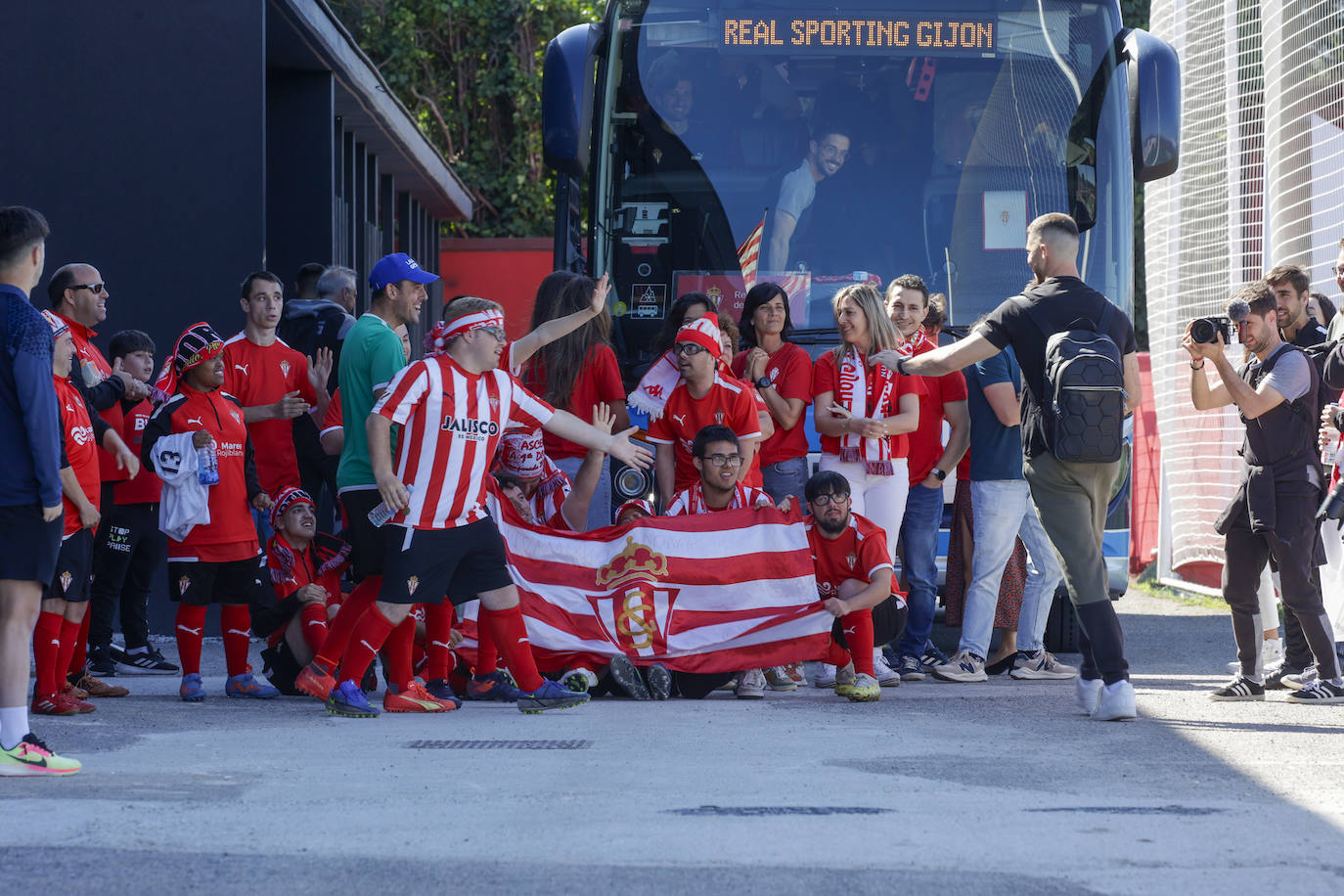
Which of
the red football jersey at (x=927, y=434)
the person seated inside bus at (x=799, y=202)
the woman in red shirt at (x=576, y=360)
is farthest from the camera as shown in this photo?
the person seated inside bus at (x=799, y=202)

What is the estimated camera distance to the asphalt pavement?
12.5 ft

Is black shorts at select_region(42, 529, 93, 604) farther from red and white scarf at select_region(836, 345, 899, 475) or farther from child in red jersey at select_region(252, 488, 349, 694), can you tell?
red and white scarf at select_region(836, 345, 899, 475)

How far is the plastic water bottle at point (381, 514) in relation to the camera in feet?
21.6

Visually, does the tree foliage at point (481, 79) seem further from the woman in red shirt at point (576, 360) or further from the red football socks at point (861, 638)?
the red football socks at point (861, 638)

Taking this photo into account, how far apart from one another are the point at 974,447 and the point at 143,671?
4530 mm

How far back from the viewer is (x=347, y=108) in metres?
15.1

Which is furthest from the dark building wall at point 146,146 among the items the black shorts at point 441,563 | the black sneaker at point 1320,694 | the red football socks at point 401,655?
the black sneaker at point 1320,694

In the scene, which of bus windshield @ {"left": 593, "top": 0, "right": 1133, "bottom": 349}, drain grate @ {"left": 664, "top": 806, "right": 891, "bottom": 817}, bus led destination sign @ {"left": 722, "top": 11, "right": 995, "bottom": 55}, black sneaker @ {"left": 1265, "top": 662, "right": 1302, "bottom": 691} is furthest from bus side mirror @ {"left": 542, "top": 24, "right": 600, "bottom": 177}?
drain grate @ {"left": 664, "top": 806, "right": 891, "bottom": 817}

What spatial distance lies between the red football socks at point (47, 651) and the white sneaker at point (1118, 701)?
4.32m

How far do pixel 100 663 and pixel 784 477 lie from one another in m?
3.62

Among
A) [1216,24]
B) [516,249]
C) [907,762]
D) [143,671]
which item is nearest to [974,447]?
[907,762]

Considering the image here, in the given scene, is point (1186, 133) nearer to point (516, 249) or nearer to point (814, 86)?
point (814, 86)

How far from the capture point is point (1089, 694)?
6723 millimetres

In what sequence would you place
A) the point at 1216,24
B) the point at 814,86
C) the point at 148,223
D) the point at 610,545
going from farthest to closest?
the point at 1216,24
the point at 148,223
the point at 814,86
the point at 610,545
